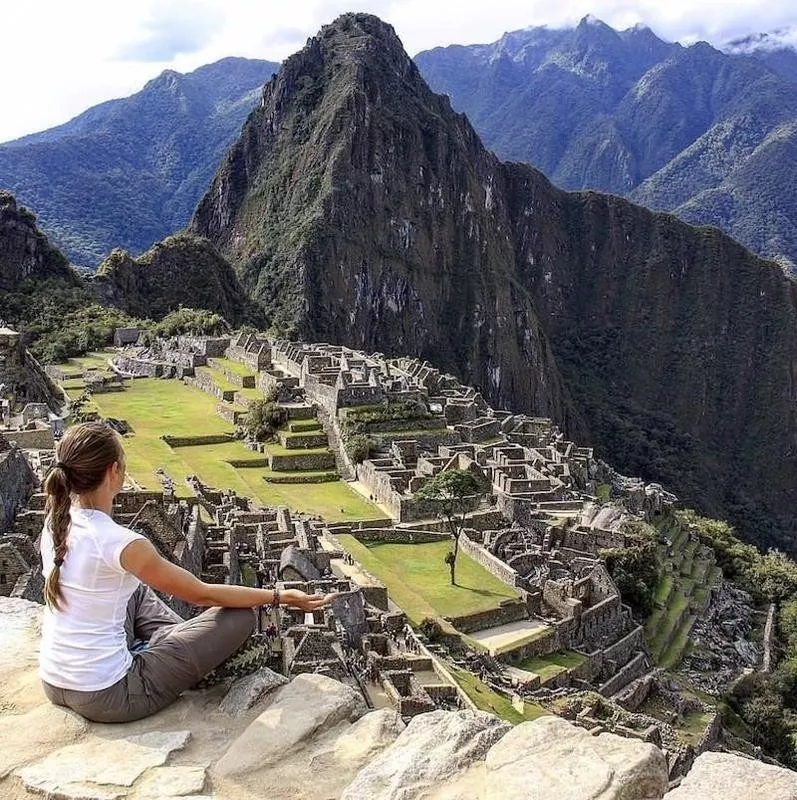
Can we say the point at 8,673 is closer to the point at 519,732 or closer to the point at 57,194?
the point at 519,732

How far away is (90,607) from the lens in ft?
17.1

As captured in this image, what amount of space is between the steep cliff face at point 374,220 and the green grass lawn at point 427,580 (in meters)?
92.2

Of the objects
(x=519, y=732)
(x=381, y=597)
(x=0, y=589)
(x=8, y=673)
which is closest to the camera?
(x=519, y=732)

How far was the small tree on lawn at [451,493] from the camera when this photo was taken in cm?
2956

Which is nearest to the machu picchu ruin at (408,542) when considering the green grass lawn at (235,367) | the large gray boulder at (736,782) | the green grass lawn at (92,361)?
the green grass lawn at (235,367)

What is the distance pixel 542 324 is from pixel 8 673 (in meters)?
168

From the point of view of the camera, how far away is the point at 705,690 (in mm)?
25797

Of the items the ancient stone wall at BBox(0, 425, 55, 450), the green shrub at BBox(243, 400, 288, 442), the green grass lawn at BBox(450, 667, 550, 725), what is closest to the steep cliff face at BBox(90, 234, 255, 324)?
the green shrub at BBox(243, 400, 288, 442)

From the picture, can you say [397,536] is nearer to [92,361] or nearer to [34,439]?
[34,439]

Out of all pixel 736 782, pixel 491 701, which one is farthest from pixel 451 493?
pixel 736 782

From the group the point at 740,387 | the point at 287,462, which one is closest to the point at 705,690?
the point at 287,462

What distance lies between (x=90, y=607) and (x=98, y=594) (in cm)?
9

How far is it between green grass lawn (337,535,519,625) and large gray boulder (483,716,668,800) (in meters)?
16.6

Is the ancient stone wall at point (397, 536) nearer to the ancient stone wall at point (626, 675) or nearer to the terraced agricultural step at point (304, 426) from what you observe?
the ancient stone wall at point (626, 675)
